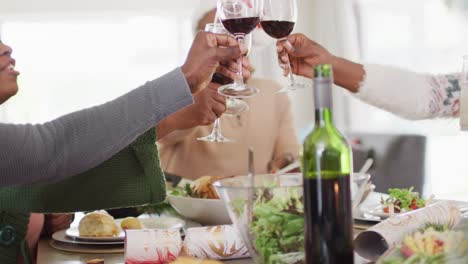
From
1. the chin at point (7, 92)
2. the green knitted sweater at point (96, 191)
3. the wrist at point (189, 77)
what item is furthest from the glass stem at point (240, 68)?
the chin at point (7, 92)

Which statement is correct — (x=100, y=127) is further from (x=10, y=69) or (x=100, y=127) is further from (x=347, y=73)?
(x=347, y=73)

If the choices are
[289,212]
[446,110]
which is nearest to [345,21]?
[446,110]

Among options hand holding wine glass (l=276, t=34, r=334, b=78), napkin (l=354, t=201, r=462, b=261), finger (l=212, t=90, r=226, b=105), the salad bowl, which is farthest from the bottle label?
finger (l=212, t=90, r=226, b=105)

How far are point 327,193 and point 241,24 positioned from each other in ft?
2.09

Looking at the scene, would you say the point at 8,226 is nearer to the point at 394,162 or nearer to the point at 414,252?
the point at 414,252

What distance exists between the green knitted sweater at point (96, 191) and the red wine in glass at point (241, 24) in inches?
14.1

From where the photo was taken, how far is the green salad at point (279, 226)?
1084mm

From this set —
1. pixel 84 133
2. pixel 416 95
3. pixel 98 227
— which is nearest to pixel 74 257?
pixel 98 227

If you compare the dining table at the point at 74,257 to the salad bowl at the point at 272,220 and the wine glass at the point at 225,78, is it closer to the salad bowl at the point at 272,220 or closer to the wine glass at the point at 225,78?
the salad bowl at the point at 272,220

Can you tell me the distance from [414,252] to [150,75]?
521 cm

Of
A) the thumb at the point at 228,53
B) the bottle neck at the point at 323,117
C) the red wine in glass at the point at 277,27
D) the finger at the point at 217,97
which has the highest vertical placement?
the red wine in glass at the point at 277,27

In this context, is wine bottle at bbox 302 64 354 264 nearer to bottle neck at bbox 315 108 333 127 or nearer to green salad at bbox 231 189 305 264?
bottle neck at bbox 315 108 333 127

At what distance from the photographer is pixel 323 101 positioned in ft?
3.12

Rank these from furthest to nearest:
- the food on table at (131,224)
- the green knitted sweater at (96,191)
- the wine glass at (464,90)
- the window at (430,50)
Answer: the window at (430,50), the green knitted sweater at (96,191), the food on table at (131,224), the wine glass at (464,90)
